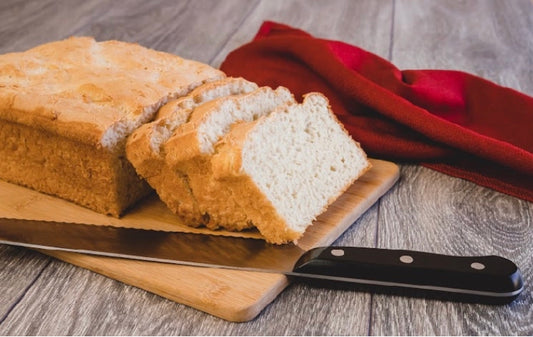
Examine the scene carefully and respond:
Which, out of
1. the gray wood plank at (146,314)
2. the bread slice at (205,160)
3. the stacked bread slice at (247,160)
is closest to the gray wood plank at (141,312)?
the gray wood plank at (146,314)

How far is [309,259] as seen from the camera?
6.79 ft

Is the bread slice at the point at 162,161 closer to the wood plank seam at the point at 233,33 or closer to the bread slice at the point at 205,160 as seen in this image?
the bread slice at the point at 205,160

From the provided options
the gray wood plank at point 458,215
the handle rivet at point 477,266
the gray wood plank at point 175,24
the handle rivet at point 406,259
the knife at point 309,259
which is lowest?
the gray wood plank at point 175,24

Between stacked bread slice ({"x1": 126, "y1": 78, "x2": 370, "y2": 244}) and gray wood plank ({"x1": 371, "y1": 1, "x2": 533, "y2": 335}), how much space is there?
286 mm

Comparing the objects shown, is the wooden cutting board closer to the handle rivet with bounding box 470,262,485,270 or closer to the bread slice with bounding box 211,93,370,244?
the bread slice with bounding box 211,93,370,244

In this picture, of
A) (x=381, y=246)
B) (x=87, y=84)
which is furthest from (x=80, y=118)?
(x=381, y=246)

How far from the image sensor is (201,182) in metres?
2.32

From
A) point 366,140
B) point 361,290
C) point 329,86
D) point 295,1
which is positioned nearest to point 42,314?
point 361,290

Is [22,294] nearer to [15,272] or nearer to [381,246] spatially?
[15,272]

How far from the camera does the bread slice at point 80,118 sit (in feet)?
7.95

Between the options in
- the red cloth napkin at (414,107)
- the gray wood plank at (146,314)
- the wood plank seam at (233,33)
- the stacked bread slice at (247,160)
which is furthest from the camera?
the wood plank seam at (233,33)

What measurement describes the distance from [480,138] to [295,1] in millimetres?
2585

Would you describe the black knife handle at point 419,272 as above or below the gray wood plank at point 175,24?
above

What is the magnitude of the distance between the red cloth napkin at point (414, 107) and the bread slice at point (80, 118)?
606 mm
